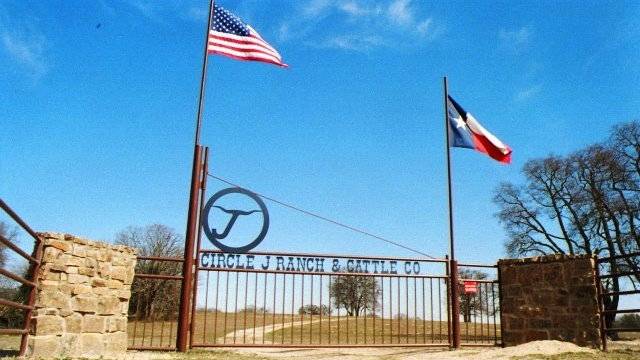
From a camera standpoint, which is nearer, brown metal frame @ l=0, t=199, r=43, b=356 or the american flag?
brown metal frame @ l=0, t=199, r=43, b=356

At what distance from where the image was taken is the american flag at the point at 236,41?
9797mm

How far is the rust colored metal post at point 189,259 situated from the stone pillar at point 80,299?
35.8 inches

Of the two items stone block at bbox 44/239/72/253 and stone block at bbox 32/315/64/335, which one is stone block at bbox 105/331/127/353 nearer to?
stone block at bbox 32/315/64/335

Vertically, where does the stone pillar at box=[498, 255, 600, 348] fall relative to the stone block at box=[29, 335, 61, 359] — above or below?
above

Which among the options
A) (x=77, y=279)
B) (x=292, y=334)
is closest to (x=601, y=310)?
(x=292, y=334)

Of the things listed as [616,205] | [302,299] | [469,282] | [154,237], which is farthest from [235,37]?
[154,237]

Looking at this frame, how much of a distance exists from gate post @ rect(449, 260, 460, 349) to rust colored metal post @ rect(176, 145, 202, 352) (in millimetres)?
4871

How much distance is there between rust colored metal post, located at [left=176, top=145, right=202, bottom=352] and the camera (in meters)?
8.30

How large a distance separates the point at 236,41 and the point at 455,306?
6513 millimetres

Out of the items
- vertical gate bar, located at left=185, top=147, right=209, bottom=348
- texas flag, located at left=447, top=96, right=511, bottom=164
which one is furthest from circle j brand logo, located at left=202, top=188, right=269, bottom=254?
texas flag, located at left=447, top=96, right=511, bottom=164

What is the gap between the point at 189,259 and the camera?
28.1 ft

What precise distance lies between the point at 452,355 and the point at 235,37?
681 cm

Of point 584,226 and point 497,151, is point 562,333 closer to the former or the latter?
point 497,151

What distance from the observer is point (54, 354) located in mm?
6387
